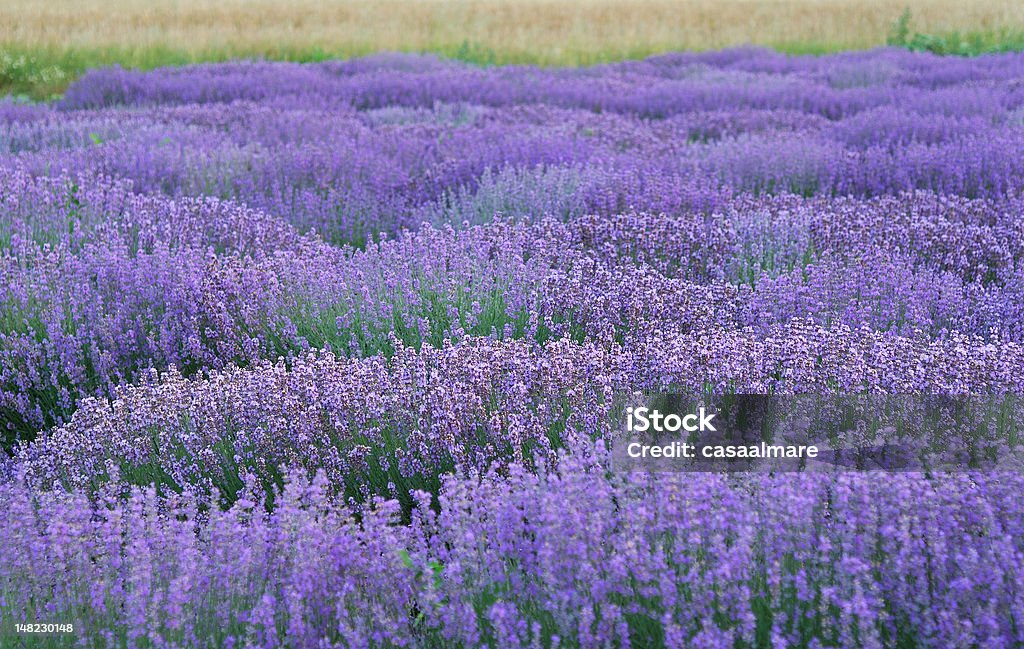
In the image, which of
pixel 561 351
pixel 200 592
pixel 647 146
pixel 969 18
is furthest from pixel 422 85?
pixel 969 18

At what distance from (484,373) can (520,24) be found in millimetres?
15309

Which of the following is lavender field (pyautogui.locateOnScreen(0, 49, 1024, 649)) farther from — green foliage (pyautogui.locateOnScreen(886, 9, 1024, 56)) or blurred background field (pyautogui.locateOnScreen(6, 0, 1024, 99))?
green foliage (pyautogui.locateOnScreen(886, 9, 1024, 56))

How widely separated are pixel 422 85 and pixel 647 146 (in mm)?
4373

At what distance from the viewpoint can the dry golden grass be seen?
13.2 metres

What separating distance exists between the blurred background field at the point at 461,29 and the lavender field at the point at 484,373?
497cm

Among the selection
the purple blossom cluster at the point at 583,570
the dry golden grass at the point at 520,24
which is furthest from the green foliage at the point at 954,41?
the purple blossom cluster at the point at 583,570

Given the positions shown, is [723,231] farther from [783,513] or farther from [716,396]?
[783,513]

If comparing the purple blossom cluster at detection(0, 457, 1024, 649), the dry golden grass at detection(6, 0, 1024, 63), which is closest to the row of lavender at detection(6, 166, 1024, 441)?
the purple blossom cluster at detection(0, 457, 1024, 649)

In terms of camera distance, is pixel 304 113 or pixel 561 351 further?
pixel 304 113

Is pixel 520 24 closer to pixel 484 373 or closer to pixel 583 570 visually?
Answer: pixel 484 373

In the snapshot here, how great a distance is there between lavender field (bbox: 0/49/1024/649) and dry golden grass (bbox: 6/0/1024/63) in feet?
22.1

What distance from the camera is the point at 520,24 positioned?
55.4ft

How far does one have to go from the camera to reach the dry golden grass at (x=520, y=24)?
13195 mm

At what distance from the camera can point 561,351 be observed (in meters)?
2.50
